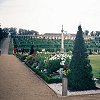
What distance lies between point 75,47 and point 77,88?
2238 millimetres

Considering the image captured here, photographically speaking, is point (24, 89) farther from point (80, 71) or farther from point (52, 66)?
point (52, 66)

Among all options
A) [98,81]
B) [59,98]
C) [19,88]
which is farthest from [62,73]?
[59,98]

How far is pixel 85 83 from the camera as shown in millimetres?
13906

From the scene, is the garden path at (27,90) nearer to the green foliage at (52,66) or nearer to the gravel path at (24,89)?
the gravel path at (24,89)

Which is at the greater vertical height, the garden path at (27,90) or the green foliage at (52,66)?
the green foliage at (52,66)

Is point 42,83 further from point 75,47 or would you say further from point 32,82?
point 75,47

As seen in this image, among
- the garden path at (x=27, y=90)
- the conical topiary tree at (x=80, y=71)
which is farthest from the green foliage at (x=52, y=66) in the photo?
the conical topiary tree at (x=80, y=71)

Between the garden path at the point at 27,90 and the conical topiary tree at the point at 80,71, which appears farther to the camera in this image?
the conical topiary tree at the point at 80,71

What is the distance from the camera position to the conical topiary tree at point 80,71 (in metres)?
13.8

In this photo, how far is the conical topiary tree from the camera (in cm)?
1384

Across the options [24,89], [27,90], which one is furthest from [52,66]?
[27,90]

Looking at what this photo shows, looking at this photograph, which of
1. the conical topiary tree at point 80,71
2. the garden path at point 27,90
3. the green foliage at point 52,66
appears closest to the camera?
the garden path at point 27,90

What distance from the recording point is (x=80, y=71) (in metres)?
13.9

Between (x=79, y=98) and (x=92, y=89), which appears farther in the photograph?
(x=92, y=89)
